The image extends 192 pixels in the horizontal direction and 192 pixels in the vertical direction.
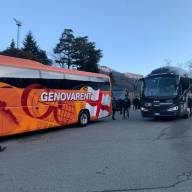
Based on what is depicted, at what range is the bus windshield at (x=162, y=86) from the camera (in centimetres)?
2247

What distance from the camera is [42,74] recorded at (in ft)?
55.6

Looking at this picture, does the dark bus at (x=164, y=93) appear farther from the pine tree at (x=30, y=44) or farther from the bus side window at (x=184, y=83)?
the pine tree at (x=30, y=44)

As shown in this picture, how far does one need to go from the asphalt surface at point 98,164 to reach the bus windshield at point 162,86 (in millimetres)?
6944

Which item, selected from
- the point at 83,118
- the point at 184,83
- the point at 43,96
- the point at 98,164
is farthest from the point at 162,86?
the point at 98,164

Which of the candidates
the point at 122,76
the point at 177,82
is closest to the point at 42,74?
the point at 177,82

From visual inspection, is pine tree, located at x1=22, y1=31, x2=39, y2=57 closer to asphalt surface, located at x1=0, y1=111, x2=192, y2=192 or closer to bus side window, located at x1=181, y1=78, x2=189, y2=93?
bus side window, located at x1=181, y1=78, x2=189, y2=93

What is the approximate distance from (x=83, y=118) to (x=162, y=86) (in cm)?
544

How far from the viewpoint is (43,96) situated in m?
17.0

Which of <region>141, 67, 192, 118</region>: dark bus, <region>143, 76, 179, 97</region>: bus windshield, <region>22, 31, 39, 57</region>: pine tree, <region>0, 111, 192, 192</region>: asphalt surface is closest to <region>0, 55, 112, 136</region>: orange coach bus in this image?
<region>0, 111, 192, 192</region>: asphalt surface

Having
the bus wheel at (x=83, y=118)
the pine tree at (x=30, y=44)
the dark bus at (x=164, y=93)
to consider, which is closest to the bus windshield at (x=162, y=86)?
the dark bus at (x=164, y=93)

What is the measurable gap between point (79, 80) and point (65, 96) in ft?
5.91

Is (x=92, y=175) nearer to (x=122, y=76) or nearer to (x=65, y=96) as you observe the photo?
(x=65, y=96)

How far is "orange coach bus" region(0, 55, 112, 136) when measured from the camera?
48.4 ft

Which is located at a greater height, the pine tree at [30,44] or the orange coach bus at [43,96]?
the pine tree at [30,44]
